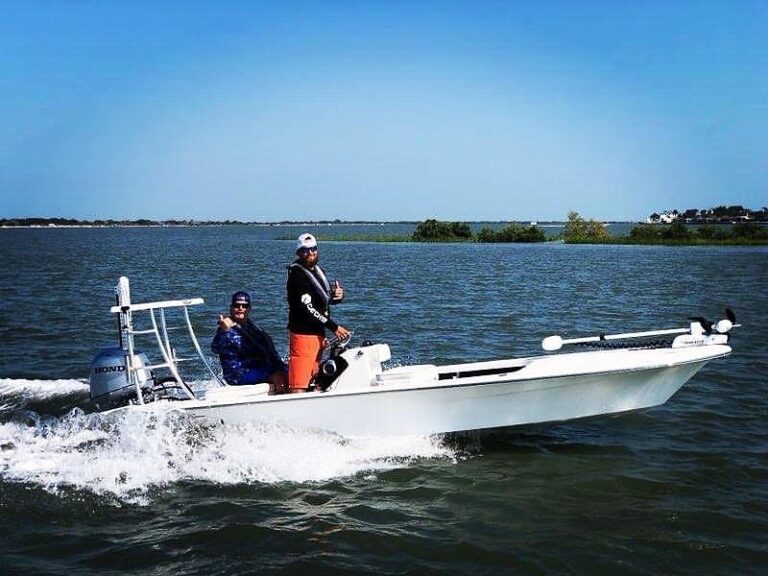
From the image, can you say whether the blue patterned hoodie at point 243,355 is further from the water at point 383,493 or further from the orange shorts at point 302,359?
the water at point 383,493

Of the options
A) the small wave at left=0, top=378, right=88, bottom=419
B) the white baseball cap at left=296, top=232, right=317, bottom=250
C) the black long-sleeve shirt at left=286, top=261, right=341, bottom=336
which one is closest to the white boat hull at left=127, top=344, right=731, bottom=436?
the black long-sleeve shirt at left=286, top=261, right=341, bottom=336

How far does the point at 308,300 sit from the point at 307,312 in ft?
0.51

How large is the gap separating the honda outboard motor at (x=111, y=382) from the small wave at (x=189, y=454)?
0.25 m

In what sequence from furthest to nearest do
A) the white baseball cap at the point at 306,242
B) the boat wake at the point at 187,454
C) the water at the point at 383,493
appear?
1. the white baseball cap at the point at 306,242
2. the boat wake at the point at 187,454
3. the water at the point at 383,493

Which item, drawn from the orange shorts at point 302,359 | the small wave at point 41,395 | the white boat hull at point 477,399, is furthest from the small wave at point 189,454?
the small wave at point 41,395

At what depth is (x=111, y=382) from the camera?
8.45 meters

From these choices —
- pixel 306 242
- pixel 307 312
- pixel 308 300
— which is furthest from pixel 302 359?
pixel 306 242

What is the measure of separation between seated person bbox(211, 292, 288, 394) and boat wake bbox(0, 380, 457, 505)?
70 cm

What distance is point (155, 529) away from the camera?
6555 millimetres

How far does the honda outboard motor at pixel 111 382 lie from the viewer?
8.41 metres

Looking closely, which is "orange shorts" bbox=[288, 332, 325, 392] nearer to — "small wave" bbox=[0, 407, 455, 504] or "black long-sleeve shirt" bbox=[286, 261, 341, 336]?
"black long-sleeve shirt" bbox=[286, 261, 341, 336]

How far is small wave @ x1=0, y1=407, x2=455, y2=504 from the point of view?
303 inches

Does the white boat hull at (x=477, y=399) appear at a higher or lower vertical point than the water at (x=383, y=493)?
higher

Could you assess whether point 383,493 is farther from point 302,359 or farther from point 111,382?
point 111,382
